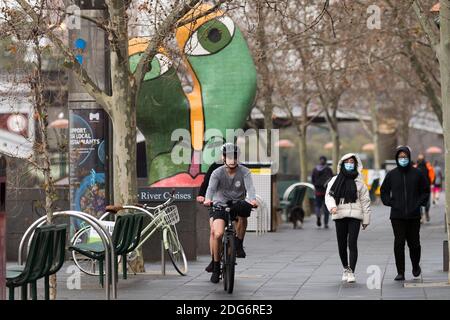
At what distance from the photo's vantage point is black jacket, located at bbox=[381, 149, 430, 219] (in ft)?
50.4

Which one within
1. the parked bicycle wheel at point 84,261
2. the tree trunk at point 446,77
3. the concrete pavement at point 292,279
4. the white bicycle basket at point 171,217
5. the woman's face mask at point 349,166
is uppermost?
the tree trunk at point 446,77

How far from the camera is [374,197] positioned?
163 ft

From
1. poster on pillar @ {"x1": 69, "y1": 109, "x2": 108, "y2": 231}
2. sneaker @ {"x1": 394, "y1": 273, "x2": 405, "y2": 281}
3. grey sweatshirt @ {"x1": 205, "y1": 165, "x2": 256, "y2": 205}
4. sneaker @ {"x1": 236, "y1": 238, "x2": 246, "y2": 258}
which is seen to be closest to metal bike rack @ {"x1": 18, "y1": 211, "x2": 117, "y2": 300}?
grey sweatshirt @ {"x1": 205, "y1": 165, "x2": 256, "y2": 205}

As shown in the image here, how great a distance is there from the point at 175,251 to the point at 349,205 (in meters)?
2.75

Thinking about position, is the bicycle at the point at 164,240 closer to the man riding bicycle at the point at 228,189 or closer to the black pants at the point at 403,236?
the man riding bicycle at the point at 228,189

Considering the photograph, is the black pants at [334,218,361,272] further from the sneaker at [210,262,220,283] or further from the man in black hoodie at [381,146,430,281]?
the sneaker at [210,262,220,283]

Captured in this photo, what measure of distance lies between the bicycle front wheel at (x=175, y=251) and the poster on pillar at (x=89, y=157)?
1639 mm

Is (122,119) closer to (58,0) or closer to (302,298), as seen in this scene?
(58,0)

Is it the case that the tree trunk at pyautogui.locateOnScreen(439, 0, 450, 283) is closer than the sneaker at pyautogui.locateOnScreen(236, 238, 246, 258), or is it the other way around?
the tree trunk at pyautogui.locateOnScreen(439, 0, 450, 283)

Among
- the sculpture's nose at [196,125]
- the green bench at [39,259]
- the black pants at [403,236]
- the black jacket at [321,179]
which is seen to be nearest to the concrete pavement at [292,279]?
the black pants at [403,236]

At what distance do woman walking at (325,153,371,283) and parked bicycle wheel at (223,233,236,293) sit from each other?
154cm

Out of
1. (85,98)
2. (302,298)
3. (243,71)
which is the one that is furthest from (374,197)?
(302,298)

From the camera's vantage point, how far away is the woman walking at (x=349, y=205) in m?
15.0
